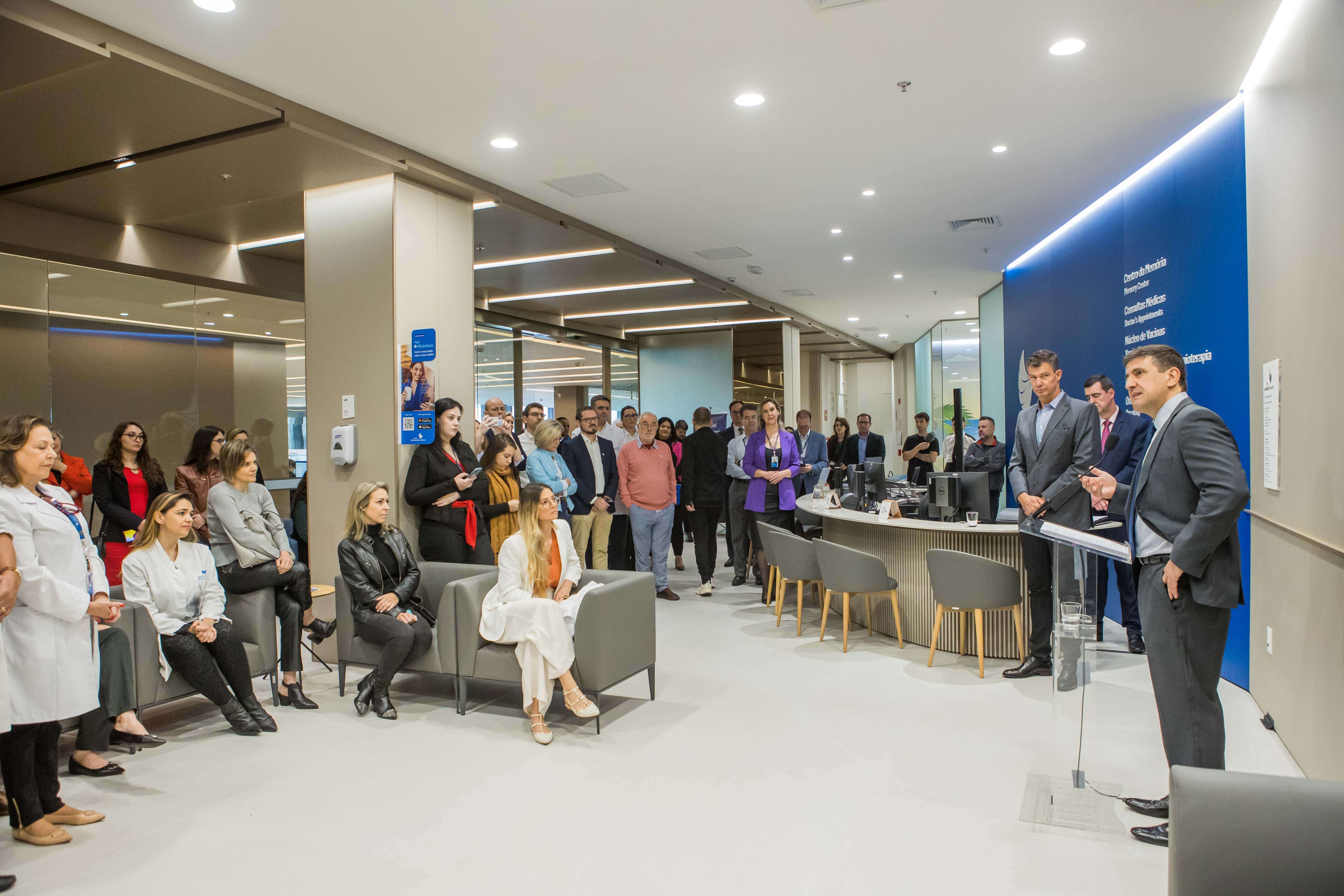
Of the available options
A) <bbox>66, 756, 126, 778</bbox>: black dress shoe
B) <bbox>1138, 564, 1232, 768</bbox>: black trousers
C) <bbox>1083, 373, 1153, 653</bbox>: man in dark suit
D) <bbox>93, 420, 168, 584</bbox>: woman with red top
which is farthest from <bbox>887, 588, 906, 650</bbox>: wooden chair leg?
<bbox>93, 420, 168, 584</bbox>: woman with red top

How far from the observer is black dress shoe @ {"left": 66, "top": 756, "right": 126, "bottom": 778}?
3781mm

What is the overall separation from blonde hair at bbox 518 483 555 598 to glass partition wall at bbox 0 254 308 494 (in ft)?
8.90

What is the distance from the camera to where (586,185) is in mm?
6578

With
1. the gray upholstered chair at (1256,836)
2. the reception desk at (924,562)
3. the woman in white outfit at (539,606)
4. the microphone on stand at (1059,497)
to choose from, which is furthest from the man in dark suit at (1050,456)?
the gray upholstered chair at (1256,836)

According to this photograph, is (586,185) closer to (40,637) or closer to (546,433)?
(546,433)

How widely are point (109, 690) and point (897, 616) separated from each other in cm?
466

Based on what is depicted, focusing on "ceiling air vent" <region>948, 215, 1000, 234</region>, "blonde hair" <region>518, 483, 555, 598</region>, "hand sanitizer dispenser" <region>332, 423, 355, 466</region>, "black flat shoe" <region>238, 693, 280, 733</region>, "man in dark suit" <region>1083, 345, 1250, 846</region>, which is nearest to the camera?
"man in dark suit" <region>1083, 345, 1250, 846</region>

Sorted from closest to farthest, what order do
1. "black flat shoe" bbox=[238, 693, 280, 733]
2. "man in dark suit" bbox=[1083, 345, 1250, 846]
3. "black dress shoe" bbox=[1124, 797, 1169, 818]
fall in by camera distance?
1. "man in dark suit" bbox=[1083, 345, 1250, 846]
2. "black dress shoe" bbox=[1124, 797, 1169, 818]
3. "black flat shoe" bbox=[238, 693, 280, 733]

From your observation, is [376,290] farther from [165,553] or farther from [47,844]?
[47,844]

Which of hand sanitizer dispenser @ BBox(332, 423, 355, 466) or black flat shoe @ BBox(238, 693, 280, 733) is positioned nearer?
black flat shoe @ BBox(238, 693, 280, 733)

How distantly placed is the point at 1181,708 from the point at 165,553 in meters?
4.65

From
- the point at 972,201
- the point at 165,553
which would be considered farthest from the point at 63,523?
the point at 972,201

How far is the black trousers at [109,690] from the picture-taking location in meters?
3.83

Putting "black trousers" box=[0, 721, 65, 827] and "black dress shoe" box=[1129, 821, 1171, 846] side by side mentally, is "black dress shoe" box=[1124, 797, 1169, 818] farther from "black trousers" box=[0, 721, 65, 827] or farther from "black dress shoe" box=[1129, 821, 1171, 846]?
"black trousers" box=[0, 721, 65, 827]
